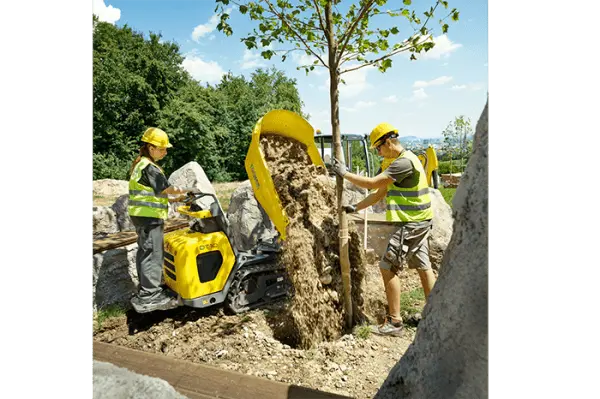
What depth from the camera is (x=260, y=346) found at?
2.83 m

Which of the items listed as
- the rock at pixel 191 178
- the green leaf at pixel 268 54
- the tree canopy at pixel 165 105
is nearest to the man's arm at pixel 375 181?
the tree canopy at pixel 165 105

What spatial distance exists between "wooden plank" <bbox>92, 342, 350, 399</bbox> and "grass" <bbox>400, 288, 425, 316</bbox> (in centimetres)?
202

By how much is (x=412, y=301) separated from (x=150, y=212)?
7.82ft

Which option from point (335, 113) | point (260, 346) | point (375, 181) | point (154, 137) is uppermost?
point (335, 113)

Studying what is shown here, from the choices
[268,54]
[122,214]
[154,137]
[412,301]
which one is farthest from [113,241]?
[412,301]

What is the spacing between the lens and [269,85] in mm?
4137

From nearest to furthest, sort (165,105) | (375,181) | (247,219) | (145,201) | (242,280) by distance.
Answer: (375,181) → (145,201) → (242,280) → (165,105) → (247,219)

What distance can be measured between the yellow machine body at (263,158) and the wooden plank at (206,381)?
52.6 inches

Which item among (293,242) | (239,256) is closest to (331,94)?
(293,242)

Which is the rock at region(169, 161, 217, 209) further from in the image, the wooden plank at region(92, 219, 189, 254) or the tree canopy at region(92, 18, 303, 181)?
the wooden plank at region(92, 219, 189, 254)

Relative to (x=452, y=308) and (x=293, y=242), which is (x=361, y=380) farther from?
(x=452, y=308)

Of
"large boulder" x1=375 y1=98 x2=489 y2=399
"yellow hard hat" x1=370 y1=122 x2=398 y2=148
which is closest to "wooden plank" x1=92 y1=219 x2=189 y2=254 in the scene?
"yellow hard hat" x1=370 y1=122 x2=398 y2=148

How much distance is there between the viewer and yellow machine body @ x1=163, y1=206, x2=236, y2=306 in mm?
3020

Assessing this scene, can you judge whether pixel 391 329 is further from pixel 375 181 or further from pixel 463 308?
pixel 463 308
